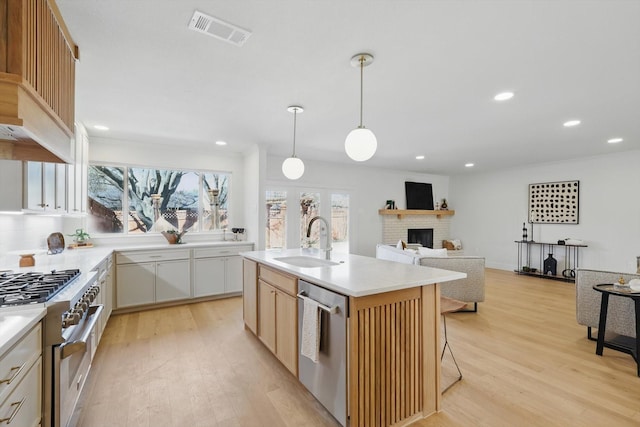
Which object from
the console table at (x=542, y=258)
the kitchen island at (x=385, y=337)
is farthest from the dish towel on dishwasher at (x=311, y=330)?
the console table at (x=542, y=258)

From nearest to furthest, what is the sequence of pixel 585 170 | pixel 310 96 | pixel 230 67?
pixel 230 67
pixel 310 96
pixel 585 170

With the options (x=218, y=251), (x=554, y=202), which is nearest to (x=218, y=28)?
(x=218, y=251)

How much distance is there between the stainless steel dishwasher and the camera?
5.66ft

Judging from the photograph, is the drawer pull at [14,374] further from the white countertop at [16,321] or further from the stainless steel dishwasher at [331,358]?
the stainless steel dishwasher at [331,358]

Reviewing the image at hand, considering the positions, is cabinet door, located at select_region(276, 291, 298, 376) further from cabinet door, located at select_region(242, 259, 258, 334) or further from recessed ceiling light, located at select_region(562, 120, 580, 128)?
recessed ceiling light, located at select_region(562, 120, 580, 128)

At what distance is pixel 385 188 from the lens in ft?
23.4

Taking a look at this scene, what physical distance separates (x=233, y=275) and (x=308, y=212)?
79.9 inches

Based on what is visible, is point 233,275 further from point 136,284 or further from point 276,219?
point 276,219

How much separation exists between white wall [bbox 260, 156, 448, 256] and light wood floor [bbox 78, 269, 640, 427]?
3.07 meters

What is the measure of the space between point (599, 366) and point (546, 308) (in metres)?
1.74

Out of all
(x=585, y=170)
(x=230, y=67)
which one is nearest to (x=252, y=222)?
(x=230, y=67)

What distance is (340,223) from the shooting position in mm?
6543

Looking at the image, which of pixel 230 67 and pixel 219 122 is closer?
pixel 230 67

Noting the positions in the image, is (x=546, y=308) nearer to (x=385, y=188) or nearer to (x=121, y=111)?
(x=385, y=188)
